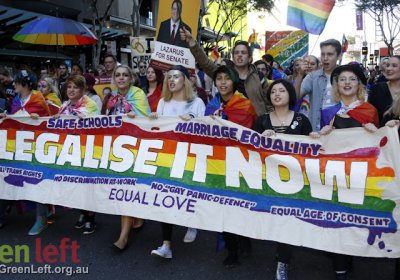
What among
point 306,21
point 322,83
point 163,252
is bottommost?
point 163,252

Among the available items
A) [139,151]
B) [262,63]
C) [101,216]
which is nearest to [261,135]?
[139,151]

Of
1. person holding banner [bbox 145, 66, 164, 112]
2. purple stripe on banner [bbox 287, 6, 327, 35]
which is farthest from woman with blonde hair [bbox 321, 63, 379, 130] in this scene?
person holding banner [bbox 145, 66, 164, 112]

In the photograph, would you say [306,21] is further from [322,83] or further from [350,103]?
[350,103]

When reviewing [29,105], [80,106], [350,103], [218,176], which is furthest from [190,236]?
[29,105]

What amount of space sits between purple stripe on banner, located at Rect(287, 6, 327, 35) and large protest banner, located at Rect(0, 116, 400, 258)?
2366 millimetres

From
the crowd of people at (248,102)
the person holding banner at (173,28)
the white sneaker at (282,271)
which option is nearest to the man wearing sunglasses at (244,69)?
the crowd of people at (248,102)

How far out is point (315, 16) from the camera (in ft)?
18.0

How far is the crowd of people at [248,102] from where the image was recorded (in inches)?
149

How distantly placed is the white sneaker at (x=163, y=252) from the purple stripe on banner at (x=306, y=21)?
10.8 ft

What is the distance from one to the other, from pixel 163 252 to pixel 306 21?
3.41m

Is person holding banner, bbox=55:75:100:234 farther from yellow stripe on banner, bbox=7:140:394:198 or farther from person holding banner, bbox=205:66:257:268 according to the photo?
person holding banner, bbox=205:66:257:268

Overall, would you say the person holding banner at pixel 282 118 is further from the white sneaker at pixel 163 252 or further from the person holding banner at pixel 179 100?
the white sneaker at pixel 163 252

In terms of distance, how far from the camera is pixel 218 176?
3912mm

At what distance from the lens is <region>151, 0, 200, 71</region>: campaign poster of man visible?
4.94m
